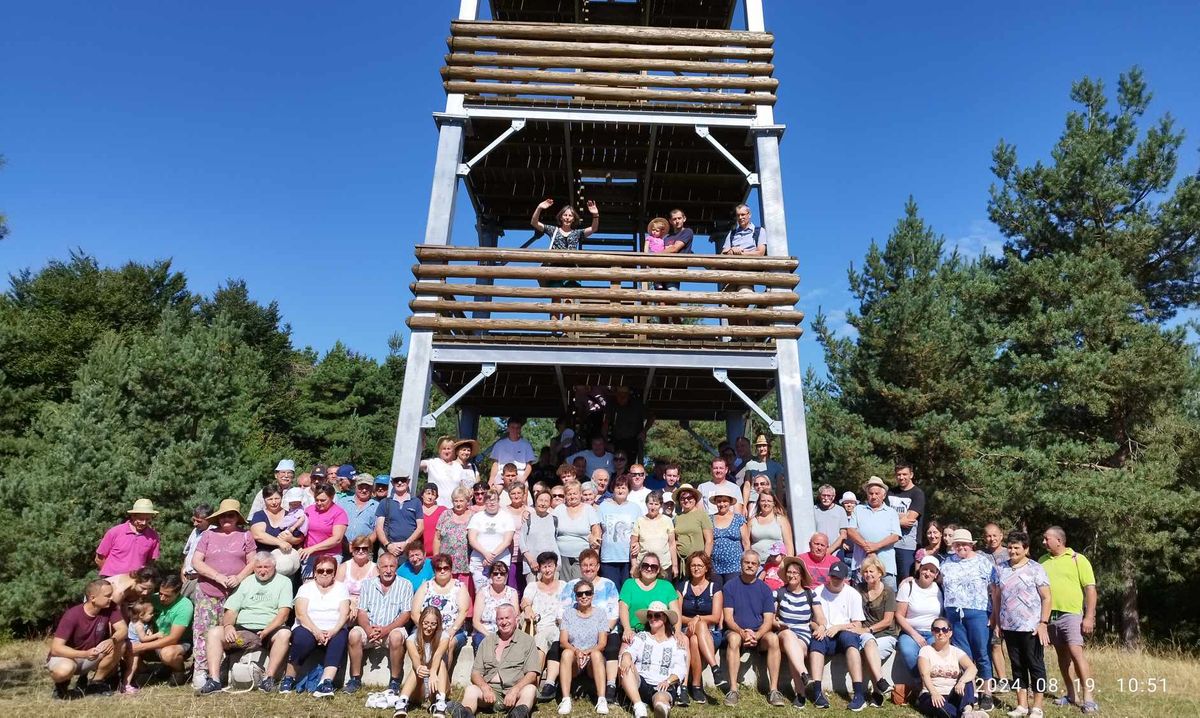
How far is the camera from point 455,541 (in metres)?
7.66

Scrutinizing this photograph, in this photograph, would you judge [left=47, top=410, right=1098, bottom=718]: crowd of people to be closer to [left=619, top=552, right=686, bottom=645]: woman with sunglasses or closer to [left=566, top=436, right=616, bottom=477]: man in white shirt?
[left=619, top=552, right=686, bottom=645]: woman with sunglasses

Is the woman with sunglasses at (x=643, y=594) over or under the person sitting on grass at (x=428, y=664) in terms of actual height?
over

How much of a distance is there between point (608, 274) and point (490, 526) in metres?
3.48

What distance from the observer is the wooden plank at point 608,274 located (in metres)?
9.23

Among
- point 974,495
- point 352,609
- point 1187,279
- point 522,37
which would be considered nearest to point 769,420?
point 352,609

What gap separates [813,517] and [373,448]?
33.3 metres

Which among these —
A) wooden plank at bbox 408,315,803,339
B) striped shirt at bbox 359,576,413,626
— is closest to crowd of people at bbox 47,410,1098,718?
striped shirt at bbox 359,576,413,626

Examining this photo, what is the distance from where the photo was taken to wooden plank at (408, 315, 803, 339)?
8.98 metres

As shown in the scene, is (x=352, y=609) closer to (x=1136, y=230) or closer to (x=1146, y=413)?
(x=1146, y=413)

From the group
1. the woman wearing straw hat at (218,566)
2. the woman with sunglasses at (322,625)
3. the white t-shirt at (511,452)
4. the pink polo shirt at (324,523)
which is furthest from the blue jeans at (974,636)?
the woman wearing straw hat at (218,566)

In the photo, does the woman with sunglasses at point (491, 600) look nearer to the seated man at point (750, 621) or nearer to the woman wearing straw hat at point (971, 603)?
the seated man at point (750, 621)

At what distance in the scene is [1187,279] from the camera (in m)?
19.7

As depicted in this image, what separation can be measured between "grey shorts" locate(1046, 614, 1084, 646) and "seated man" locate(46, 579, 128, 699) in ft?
29.5

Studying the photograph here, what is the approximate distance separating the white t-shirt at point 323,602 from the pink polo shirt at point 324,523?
2.35 ft
